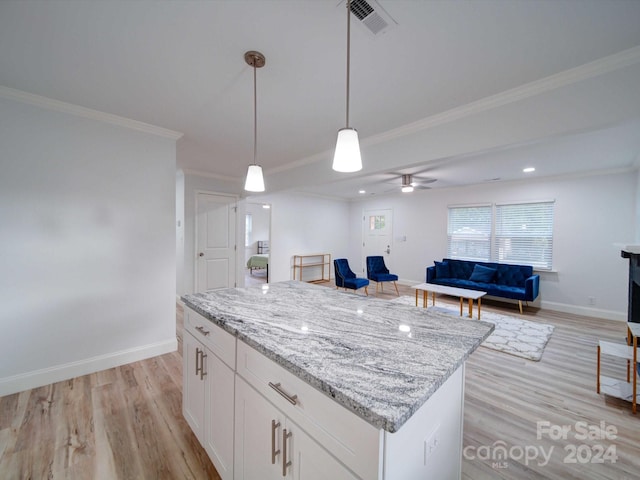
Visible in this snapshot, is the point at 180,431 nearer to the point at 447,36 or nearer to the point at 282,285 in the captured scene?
the point at 282,285

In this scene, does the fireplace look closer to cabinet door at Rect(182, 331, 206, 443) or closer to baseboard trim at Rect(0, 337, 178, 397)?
cabinet door at Rect(182, 331, 206, 443)

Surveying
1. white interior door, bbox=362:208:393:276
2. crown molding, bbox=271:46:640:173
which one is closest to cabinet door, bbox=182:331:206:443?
crown molding, bbox=271:46:640:173

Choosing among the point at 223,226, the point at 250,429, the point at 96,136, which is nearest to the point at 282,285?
the point at 250,429

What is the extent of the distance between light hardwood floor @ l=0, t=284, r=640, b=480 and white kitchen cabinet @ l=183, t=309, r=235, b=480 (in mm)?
191

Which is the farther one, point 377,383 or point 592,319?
point 592,319

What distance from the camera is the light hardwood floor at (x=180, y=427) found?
156cm

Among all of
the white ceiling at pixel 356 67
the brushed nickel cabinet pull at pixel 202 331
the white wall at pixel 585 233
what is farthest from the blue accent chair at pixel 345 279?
the brushed nickel cabinet pull at pixel 202 331

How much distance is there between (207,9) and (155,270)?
8.20 feet

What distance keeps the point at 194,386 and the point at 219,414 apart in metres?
0.40

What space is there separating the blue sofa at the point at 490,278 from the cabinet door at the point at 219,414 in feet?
16.2

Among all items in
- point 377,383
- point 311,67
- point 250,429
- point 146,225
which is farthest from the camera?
point 146,225

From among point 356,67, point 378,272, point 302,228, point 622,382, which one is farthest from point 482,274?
point 356,67

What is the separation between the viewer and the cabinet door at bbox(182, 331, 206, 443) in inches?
64.4

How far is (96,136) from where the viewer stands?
2.53 m
